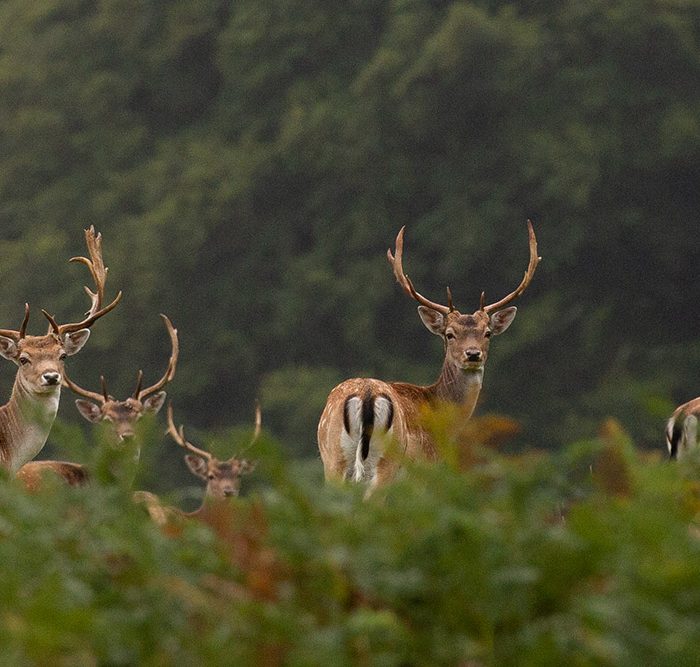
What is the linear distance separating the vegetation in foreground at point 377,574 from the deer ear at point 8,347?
249 inches

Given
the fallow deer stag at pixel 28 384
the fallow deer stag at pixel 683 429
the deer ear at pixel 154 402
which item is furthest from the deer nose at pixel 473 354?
the deer ear at pixel 154 402

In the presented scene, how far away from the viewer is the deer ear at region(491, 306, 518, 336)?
1061 centimetres

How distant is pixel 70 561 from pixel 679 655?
1.19 meters

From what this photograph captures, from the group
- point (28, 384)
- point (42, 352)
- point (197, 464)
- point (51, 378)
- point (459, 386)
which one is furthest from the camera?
point (197, 464)

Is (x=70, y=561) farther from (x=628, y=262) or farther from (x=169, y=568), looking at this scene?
(x=628, y=262)

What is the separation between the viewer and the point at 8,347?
10250mm

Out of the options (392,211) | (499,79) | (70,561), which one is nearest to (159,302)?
(392,211)

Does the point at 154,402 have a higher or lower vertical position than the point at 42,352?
lower

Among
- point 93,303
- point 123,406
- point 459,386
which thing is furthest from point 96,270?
point 459,386

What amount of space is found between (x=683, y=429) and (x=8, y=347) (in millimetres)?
3370

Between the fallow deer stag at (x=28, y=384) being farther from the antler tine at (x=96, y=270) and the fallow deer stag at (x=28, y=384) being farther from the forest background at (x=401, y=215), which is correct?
the forest background at (x=401, y=215)

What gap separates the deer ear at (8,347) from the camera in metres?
10.2

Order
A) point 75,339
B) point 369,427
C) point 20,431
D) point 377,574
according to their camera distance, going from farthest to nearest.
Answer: point 75,339
point 20,431
point 369,427
point 377,574

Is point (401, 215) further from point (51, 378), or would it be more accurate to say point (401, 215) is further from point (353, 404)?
point (353, 404)
